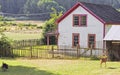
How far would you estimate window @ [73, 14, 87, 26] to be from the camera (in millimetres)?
50406

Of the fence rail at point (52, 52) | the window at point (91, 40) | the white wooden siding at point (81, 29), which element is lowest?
the fence rail at point (52, 52)

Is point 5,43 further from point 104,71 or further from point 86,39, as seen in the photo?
point 104,71

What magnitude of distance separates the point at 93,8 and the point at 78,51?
753 centimetres

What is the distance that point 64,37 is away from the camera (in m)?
51.8

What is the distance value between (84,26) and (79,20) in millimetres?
962

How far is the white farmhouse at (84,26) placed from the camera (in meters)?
49.1

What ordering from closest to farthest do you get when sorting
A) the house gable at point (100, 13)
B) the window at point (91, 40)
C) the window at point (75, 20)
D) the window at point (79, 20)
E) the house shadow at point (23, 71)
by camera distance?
the house shadow at point (23, 71) → the house gable at point (100, 13) → the window at point (91, 40) → the window at point (79, 20) → the window at point (75, 20)

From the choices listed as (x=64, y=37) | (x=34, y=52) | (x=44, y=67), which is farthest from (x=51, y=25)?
(x=44, y=67)

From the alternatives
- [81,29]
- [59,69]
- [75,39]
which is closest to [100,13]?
[81,29]

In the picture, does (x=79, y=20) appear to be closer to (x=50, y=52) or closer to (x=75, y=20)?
(x=75, y=20)

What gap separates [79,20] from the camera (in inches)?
1989

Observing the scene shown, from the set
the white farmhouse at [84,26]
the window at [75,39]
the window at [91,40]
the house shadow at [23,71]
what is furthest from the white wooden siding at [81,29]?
the house shadow at [23,71]

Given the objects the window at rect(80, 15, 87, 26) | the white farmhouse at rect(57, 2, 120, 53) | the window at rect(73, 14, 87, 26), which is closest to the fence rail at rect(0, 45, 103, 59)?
the white farmhouse at rect(57, 2, 120, 53)

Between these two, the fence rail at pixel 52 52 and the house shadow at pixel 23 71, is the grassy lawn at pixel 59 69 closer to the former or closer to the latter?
the house shadow at pixel 23 71
